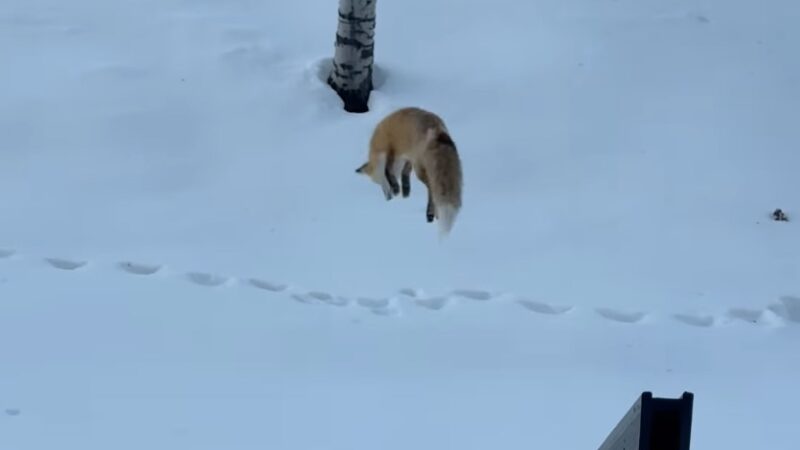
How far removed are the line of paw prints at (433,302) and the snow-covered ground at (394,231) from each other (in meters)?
0.01

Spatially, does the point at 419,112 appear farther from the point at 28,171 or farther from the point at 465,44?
the point at 465,44

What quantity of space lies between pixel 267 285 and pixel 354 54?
1495 millimetres

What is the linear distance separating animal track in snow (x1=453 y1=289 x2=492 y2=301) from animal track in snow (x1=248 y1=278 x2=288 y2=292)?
76 cm

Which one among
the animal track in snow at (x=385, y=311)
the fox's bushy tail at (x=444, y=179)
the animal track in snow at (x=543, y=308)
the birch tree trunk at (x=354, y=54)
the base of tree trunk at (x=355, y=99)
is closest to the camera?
the fox's bushy tail at (x=444, y=179)

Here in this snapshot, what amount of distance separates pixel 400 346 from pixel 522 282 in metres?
0.76

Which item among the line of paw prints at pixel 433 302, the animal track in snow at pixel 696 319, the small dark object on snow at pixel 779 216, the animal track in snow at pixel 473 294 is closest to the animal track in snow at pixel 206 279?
the line of paw prints at pixel 433 302

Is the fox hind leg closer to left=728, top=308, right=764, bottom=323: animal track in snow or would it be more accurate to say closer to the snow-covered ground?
the snow-covered ground

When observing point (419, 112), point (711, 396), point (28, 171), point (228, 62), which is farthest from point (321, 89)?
point (419, 112)

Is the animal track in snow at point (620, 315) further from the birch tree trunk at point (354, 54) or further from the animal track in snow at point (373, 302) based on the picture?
the birch tree trunk at point (354, 54)

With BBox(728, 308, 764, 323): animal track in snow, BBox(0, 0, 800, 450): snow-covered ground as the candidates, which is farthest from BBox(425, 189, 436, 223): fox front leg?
BBox(728, 308, 764, 323): animal track in snow

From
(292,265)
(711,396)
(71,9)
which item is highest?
(71,9)

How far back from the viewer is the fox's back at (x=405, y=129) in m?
1.37

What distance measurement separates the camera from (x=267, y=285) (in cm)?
472

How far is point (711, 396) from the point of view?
418 cm
